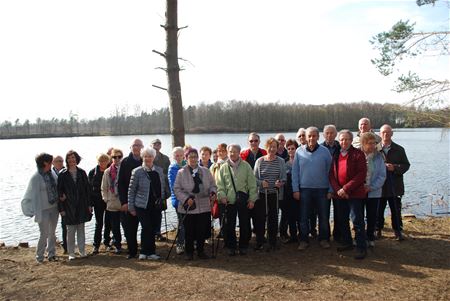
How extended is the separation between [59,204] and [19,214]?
9254 millimetres

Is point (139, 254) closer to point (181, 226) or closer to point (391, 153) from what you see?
point (181, 226)

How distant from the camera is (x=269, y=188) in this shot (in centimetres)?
614

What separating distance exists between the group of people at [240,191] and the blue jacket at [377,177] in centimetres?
1

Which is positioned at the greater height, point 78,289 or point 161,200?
point 161,200

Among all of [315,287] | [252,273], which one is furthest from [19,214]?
[315,287]

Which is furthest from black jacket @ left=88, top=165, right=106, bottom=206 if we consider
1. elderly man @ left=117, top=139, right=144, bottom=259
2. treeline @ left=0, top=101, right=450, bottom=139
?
treeline @ left=0, top=101, right=450, bottom=139

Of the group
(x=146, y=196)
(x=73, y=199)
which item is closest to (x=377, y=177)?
(x=146, y=196)

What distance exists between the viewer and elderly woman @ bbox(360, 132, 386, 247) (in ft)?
19.2

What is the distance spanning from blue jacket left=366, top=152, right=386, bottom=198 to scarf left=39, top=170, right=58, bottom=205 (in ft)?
16.7

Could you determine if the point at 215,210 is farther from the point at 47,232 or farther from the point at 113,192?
the point at 47,232

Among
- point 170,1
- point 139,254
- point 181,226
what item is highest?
point 170,1

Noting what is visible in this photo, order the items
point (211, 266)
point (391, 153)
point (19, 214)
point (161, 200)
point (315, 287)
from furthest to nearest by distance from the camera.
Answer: point (19, 214) → point (391, 153) → point (161, 200) → point (211, 266) → point (315, 287)

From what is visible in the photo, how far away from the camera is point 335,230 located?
21.3 feet

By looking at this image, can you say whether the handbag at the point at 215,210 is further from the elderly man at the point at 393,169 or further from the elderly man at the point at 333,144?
the elderly man at the point at 393,169
